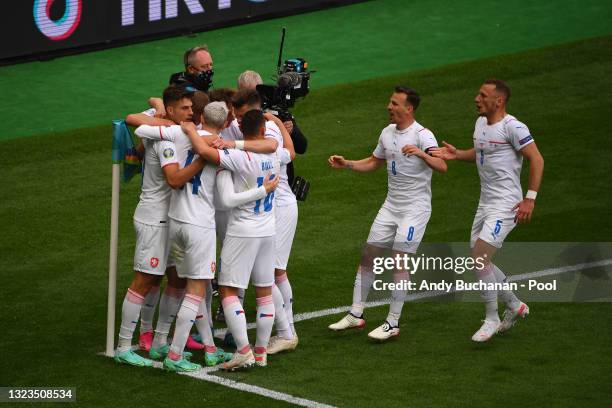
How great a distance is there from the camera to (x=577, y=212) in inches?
551

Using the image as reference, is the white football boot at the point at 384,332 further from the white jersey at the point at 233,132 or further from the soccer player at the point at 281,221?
the white jersey at the point at 233,132

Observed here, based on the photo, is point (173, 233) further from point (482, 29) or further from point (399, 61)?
point (482, 29)

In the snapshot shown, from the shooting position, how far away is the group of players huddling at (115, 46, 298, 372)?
32.1 ft

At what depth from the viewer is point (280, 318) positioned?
10461mm

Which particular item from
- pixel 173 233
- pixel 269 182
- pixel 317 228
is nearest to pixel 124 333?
pixel 173 233

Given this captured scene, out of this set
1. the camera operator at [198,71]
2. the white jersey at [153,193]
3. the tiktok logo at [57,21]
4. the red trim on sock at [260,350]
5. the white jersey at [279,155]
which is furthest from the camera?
the tiktok logo at [57,21]

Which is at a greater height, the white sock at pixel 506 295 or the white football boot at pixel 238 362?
the white sock at pixel 506 295

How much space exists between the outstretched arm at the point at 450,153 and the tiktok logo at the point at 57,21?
8.66 meters

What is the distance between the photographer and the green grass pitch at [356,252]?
379 inches

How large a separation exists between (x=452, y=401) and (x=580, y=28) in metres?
12.4

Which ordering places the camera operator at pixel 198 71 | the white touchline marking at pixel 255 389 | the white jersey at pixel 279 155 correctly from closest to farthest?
the white touchline marking at pixel 255 389, the white jersey at pixel 279 155, the camera operator at pixel 198 71

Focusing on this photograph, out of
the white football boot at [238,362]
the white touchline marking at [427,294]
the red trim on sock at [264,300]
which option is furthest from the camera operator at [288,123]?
the white football boot at [238,362]

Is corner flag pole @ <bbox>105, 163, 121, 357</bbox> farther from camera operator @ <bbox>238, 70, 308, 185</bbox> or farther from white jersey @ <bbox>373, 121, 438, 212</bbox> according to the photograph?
white jersey @ <bbox>373, 121, 438, 212</bbox>

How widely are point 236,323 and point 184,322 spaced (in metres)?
0.40
